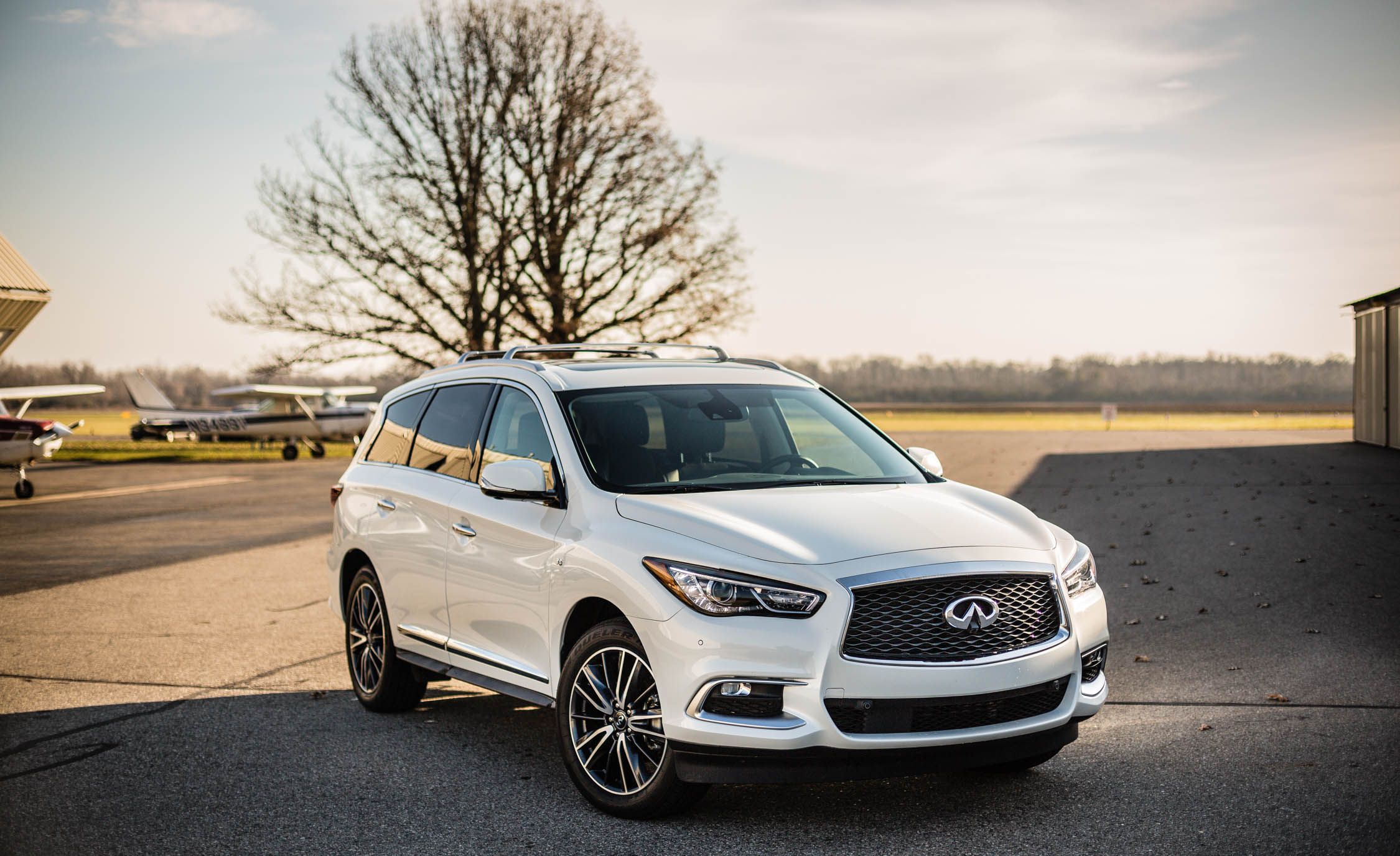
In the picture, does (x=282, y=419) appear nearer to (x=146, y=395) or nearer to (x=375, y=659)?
(x=146, y=395)

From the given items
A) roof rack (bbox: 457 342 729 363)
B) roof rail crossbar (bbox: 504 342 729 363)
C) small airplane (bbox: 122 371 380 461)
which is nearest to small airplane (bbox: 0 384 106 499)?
small airplane (bbox: 122 371 380 461)

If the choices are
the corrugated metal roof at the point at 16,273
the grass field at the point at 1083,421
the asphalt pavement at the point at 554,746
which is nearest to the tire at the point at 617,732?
the asphalt pavement at the point at 554,746

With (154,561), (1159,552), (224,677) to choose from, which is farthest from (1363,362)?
(224,677)

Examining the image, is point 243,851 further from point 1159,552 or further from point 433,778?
point 1159,552

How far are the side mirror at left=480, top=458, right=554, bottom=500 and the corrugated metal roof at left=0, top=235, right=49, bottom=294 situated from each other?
13559 mm

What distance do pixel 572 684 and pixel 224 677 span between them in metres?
3.94

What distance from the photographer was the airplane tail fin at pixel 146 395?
5788 centimetres

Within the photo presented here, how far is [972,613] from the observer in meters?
4.60

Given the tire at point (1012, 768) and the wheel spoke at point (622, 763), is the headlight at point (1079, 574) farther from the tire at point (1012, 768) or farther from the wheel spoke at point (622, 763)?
the wheel spoke at point (622, 763)

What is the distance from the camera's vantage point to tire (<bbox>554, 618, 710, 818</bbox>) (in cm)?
486

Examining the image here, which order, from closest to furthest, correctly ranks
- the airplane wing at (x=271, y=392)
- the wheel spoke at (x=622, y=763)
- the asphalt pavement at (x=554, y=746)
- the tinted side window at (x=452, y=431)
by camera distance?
the asphalt pavement at (x=554, y=746) < the wheel spoke at (x=622, y=763) < the tinted side window at (x=452, y=431) < the airplane wing at (x=271, y=392)

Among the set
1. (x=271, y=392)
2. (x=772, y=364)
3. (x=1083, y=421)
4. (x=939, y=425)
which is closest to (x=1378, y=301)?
(x=772, y=364)

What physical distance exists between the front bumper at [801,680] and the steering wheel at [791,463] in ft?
4.90

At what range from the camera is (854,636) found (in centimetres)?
448
